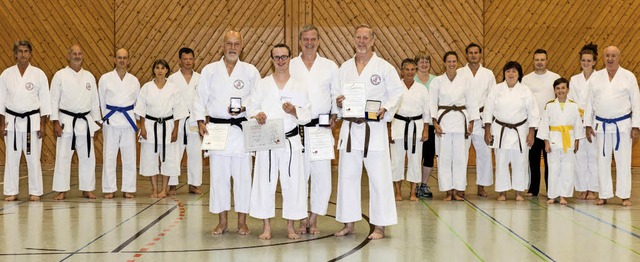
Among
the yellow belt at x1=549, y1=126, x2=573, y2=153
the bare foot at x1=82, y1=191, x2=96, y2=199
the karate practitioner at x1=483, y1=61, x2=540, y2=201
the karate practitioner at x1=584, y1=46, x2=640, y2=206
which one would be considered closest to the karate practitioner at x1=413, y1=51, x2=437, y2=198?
the karate practitioner at x1=483, y1=61, x2=540, y2=201

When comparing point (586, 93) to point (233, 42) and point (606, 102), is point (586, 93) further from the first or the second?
point (233, 42)

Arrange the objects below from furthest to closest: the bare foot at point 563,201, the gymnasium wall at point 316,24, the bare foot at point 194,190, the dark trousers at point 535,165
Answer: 1. the gymnasium wall at point 316,24
2. the bare foot at point 194,190
3. the dark trousers at point 535,165
4. the bare foot at point 563,201

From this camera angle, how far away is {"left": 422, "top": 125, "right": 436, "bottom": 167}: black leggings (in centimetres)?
855

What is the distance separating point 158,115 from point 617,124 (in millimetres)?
4854

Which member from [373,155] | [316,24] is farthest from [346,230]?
[316,24]

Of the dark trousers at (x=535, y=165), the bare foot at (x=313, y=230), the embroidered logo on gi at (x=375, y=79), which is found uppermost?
the embroidered logo on gi at (x=375, y=79)

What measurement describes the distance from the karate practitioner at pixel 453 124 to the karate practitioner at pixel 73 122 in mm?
3688

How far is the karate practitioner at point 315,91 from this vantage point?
581 centimetres

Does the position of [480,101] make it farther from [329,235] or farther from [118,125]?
[118,125]

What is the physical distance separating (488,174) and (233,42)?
3804 millimetres

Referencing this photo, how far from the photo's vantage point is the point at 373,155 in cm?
580

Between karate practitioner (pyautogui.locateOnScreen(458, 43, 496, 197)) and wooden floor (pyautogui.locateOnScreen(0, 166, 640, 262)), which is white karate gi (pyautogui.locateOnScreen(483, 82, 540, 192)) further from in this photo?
wooden floor (pyautogui.locateOnScreen(0, 166, 640, 262))

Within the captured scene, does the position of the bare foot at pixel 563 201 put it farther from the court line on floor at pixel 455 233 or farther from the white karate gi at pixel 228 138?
the white karate gi at pixel 228 138

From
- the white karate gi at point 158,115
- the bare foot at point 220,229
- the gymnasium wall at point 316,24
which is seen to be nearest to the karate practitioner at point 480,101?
the white karate gi at point 158,115
